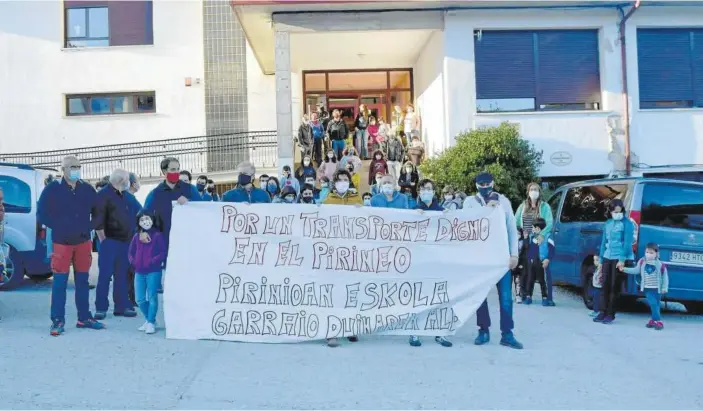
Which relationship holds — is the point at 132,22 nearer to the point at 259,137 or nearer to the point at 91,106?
the point at 91,106

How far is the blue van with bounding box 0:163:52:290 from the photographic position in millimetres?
9766

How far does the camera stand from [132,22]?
20531 millimetres

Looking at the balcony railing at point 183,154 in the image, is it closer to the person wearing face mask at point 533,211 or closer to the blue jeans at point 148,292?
the person wearing face mask at point 533,211

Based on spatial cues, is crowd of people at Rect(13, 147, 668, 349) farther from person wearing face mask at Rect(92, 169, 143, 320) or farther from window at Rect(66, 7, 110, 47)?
window at Rect(66, 7, 110, 47)

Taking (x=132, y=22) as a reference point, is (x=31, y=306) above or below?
below

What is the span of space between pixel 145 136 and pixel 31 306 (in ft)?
40.7

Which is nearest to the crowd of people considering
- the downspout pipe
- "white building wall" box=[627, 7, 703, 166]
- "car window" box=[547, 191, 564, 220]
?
"car window" box=[547, 191, 564, 220]

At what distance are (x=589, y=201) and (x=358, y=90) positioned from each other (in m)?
12.7

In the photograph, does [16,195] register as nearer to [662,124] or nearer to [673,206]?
[673,206]

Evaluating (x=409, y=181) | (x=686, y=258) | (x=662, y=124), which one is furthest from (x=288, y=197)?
(x=662, y=124)

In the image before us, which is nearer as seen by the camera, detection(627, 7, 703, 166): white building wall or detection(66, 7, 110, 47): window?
detection(627, 7, 703, 166): white building wall

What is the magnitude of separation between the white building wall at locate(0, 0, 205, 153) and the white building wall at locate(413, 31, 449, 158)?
23.2ft

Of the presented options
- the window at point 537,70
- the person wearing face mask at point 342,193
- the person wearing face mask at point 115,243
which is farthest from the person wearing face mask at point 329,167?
the person wearing face mask at point 115,243

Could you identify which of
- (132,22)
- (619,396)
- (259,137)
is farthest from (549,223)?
(132,22)
